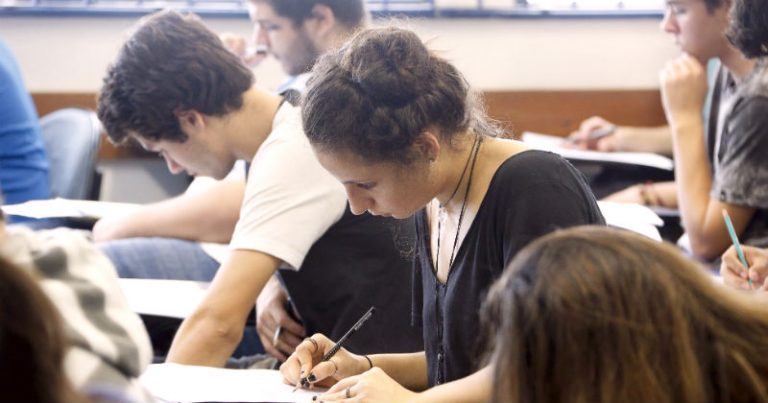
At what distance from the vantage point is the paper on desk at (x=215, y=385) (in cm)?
145

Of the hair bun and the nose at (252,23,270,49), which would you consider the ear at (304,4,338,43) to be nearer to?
the nose at (252,23,270,49)

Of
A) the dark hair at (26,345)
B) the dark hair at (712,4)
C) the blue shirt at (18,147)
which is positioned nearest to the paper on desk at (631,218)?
the dark hair at (712,4)

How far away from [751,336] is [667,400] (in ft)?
0.32

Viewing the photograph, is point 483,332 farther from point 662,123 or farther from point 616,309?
point 662,123

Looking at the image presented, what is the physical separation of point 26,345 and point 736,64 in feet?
6.86

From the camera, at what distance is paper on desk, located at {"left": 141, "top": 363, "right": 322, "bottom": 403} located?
1452 millimetres

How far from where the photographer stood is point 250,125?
1992 millimetres

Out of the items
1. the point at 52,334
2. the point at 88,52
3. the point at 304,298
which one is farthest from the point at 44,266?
the point at 88,52

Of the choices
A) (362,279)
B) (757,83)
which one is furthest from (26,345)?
(757,83)

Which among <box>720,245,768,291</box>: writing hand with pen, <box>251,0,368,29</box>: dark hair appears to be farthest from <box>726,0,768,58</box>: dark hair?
<box>251,0,368,29</box>: dark hair

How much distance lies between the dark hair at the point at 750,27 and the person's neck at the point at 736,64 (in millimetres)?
301

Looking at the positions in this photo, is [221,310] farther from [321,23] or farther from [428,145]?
[321,23]

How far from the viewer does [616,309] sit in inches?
33.4

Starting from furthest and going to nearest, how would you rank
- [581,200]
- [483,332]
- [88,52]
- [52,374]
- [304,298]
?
[88,52], [304,298], [581,200], [483,332], [52,374]
